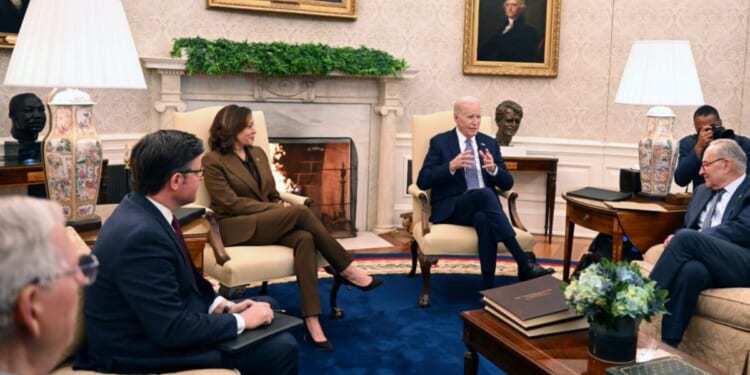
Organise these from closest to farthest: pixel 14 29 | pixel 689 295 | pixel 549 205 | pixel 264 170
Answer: pixel 689 295, pixel 264 170, pixel 14 29, pixel 549 205

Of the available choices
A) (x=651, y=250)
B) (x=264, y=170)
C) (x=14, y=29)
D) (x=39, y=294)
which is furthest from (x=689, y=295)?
(x=14, y=29)

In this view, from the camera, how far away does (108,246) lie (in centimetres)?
227

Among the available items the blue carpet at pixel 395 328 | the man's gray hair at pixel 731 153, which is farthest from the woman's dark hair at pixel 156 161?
the man's gray hair at pixel 731 153

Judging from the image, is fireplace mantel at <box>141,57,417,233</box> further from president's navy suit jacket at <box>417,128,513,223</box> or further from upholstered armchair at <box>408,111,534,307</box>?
president's navy suit jacket at <box>417,128,513,223</box>

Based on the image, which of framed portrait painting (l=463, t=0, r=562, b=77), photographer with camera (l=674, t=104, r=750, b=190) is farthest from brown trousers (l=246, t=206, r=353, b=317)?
framed portrait painting (l=463, t=0, r=562, b=77)

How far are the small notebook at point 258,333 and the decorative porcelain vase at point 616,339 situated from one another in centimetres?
108

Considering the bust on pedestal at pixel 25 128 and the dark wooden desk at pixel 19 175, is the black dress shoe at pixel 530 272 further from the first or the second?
the bust on pedestal at pixel 25 128

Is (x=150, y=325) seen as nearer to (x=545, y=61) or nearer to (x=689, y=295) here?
(x=689, y=295)

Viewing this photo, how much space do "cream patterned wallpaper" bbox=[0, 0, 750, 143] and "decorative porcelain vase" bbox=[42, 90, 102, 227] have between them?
119 inches

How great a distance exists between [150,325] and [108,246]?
277 millimetres

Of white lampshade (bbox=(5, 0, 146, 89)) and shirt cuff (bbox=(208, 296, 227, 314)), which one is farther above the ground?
white lampshade (bbox=(5, 0, 146, 89))

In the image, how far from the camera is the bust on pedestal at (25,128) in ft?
15.6

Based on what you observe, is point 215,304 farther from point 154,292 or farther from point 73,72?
point 73,72

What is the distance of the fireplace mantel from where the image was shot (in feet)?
19.2
